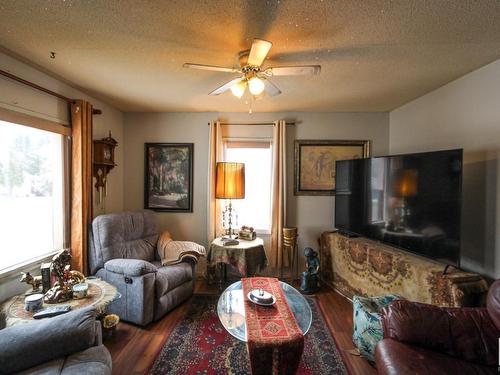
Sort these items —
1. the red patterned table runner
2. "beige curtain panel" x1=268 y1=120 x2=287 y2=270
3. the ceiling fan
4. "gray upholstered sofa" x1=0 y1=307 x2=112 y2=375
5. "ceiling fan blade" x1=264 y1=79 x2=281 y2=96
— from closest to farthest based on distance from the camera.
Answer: "gray upholstered sofa" x1=0 y1=307 x2=112 y2=375 → the red patterned table runner → the ceiling fan → "ceiling fan blade" x1=264 y1=79 x2=281 y2=96 → "beige curtain panel" x1=268 y1=120 x2=287 y2=270

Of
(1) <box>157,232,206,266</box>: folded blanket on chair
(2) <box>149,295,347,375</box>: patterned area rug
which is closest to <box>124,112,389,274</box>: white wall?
(1) <box>157,232,206,266</box>: folded blanket on chair

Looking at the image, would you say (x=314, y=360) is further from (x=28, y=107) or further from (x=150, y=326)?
(x=28, y=107)

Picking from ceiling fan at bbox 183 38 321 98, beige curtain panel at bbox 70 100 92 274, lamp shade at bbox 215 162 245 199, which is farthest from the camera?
lamp shade at bbox 215 162 245 199

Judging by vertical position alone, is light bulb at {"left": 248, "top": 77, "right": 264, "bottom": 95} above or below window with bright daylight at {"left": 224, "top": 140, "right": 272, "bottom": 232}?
above

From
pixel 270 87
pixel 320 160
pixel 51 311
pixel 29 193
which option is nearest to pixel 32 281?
pixel 51 311

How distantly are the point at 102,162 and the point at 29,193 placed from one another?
31.5 inches

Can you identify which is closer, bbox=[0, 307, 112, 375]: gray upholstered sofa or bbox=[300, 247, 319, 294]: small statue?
bbox=[0, 307, 112, 375]: gray upholstered sofa

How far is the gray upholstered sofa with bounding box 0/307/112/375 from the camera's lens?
124 centimetres

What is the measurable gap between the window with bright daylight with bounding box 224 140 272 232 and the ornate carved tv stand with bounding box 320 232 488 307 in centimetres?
94

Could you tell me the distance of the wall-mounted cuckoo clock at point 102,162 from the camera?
A: 296cm

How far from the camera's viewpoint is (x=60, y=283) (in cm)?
181

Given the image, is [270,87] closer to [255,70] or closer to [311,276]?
[255,70]

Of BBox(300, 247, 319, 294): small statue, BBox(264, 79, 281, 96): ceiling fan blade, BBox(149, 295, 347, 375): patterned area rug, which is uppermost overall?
BBox(264, 79, 281, 96): ceiling fan blade

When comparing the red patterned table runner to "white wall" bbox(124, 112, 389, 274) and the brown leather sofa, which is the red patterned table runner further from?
"white wall" bbox(124, 112, 389, 274)
